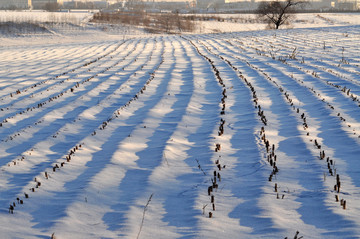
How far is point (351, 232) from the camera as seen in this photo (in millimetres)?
3061

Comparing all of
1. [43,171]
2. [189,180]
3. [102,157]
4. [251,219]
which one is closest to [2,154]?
[43,171]

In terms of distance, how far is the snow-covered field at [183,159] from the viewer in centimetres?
333

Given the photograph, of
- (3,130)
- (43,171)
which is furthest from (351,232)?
(3,130)

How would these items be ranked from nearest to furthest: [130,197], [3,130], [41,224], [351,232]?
[351,232] < [41,224] < [130,197] < [3,130]

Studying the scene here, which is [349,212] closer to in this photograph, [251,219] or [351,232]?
[351,232]

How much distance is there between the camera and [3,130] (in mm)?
6266

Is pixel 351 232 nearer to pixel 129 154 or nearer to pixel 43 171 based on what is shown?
pixel 129 154

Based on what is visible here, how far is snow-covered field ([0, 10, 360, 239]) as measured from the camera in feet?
10.9

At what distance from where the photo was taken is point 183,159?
485 centimetres

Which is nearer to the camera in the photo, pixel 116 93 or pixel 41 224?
pixel 41 224

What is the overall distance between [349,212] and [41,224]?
259 cm

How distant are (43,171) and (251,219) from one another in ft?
7.93

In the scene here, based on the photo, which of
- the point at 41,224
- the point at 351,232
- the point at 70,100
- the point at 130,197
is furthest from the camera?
the point at 70,100

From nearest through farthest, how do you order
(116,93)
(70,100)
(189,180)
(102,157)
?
(189,180), (102,157), (70,100), (116,93)
